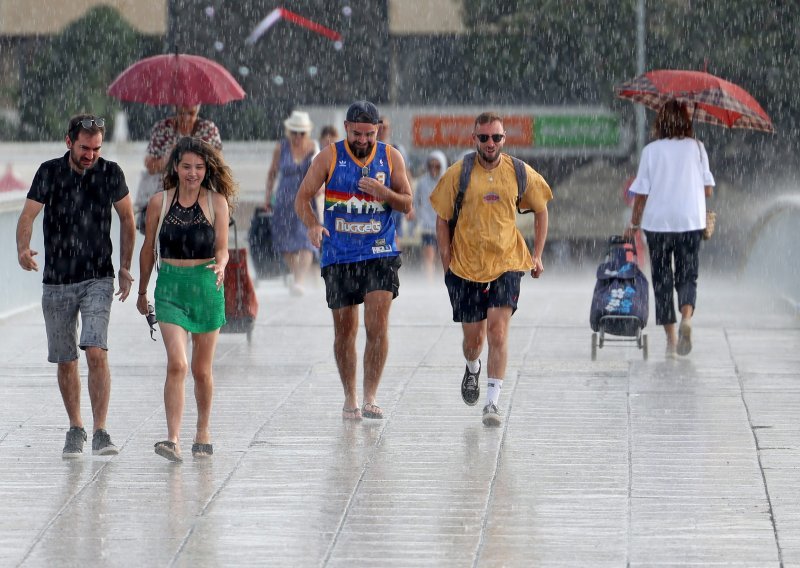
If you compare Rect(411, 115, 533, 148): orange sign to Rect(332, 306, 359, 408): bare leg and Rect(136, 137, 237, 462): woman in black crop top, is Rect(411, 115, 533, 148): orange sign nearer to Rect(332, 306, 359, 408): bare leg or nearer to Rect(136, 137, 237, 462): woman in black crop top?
Rect(332, 306, 359, 408): bare leg

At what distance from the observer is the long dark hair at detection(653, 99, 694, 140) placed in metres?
10.8

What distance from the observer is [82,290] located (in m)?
7.48

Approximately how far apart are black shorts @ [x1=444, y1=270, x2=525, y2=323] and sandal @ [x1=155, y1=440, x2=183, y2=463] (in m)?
1.78

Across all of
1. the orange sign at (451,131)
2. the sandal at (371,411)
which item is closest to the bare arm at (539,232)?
the sandal at (371,411)

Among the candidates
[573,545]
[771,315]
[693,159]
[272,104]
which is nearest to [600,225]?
[272,104]

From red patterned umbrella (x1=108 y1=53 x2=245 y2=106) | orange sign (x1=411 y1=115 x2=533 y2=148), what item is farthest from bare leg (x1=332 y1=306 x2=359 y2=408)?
orange sign (x1=411 y1=115 x2=533 y2=148)

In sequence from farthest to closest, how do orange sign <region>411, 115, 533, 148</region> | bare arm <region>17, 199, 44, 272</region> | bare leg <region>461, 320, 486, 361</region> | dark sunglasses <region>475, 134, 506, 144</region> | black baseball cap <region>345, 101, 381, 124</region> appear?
orange sign <region>411, 115, 533, 148</region> < bare leg <region>461, 320, 486, 361</region> < dark sunglasses <region>475, 134, 506, 144</region> < black baseball cap <region>345, 101, 381, 124</region> < bare arm <region>17, 199, 44, 272</region>

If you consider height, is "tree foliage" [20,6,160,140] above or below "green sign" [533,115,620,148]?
above

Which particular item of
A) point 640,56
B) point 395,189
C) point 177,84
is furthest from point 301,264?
point 640,56

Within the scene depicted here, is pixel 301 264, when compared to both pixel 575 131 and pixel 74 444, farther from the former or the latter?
pixel 575 131

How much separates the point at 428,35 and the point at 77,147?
35.7m

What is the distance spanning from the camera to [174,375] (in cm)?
744

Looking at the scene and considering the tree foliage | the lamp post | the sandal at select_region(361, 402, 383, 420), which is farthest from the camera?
the tree foliage

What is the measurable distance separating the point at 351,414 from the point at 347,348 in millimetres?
344
